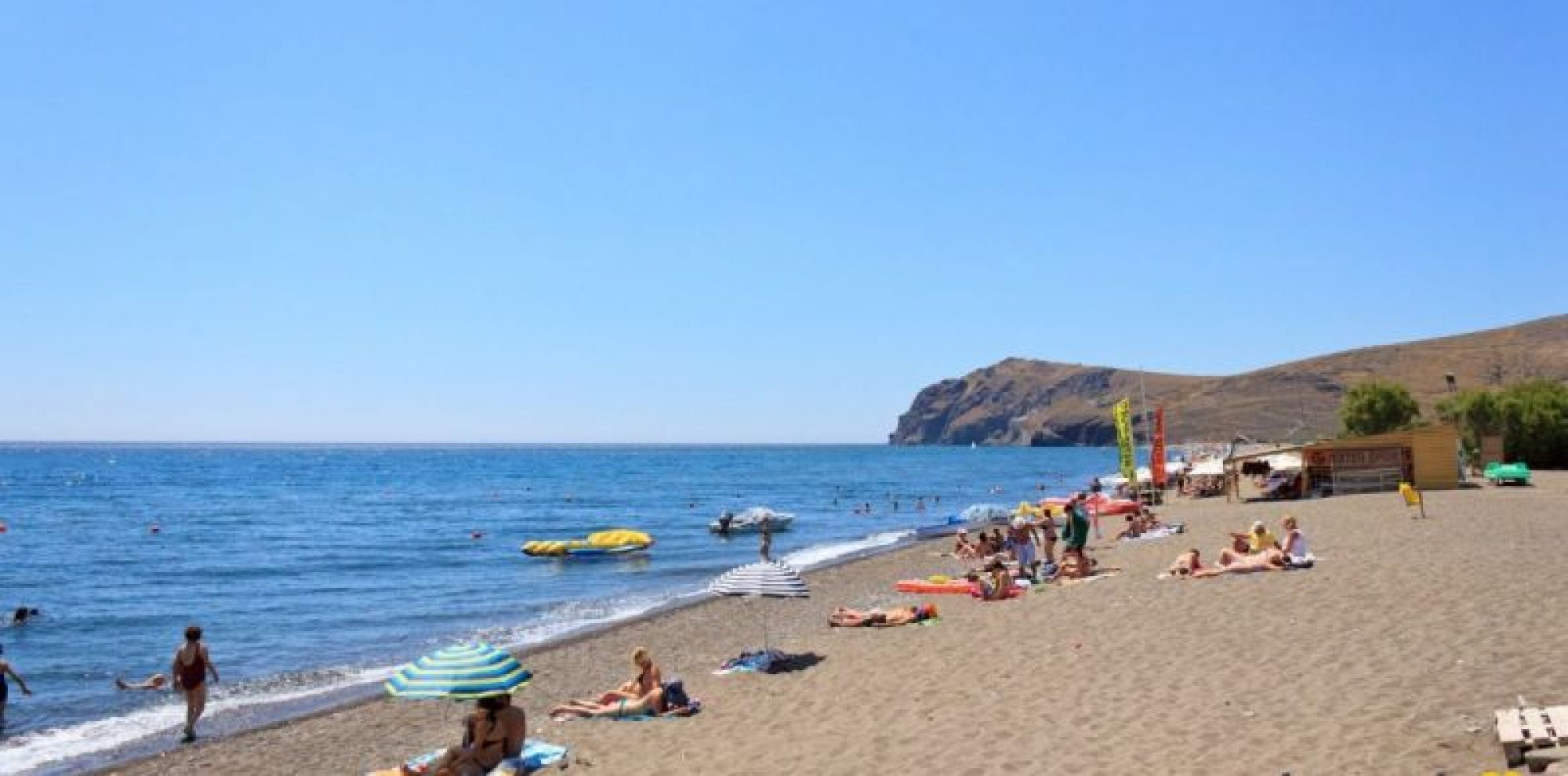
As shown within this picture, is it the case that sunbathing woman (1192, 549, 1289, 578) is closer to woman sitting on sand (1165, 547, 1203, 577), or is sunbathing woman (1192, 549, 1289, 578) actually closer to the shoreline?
woman sitting on sand (1165, 547, 1203, 577)

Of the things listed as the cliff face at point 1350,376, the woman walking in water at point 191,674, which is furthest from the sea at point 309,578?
the cliff face at point 1350,376

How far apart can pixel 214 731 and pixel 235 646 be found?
744 cm

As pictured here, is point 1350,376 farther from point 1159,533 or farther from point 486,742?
point 486,742

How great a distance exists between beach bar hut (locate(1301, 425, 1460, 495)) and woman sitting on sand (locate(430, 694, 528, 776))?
3254 cm

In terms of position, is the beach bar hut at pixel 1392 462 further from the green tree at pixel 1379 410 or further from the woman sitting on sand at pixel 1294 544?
the green tree at pixel 1379 410

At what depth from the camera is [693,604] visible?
2420 centimetres

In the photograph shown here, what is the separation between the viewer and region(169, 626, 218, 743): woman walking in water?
1332 cm

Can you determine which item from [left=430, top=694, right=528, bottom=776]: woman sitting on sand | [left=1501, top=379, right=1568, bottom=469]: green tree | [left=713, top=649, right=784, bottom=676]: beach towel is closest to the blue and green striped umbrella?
[left=430, top=694, right=528, bottom=776]: woman sitting on sand

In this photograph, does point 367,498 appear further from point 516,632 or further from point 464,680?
point 464,680

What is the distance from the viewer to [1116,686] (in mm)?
10445

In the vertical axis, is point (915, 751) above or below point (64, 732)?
above

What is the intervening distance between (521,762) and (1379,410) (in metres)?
58.4

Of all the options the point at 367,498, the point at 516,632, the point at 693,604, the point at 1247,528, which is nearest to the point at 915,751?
the point at 516,632

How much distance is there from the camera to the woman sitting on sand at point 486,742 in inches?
352
